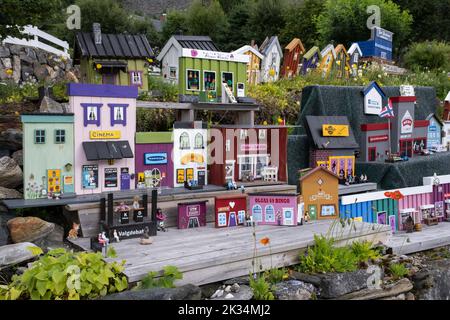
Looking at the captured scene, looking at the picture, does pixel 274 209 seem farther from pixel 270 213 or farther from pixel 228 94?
pixel 228 94

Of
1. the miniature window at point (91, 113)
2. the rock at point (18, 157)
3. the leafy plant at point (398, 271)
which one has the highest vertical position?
the miniature window at point (91, 113)

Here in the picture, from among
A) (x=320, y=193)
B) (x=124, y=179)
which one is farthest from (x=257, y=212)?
(x=124, y=179)

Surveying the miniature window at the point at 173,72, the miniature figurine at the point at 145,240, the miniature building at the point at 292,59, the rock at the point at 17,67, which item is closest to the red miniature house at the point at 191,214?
the miniature figurine at the point at 145,240

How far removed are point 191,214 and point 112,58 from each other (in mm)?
3452

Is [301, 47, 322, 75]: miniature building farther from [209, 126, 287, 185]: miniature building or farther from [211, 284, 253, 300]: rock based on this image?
[211, 284, 253, 300]: rock

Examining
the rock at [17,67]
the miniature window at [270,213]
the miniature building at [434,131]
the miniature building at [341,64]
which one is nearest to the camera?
the miniature window at [270,213]

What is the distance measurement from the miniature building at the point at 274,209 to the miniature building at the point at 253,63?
5.15 m

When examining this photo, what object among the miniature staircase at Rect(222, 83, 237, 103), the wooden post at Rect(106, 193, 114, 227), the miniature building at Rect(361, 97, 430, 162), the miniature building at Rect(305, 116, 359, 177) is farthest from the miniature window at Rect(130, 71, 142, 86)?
the miniature building at Rect(361, 97, 430, 162)

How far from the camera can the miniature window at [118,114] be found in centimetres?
638

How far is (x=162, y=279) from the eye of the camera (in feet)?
14.9

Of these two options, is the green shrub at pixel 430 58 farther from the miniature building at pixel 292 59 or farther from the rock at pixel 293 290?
the rock at pixel 293 290

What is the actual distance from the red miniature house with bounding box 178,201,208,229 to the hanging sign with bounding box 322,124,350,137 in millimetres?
2513
